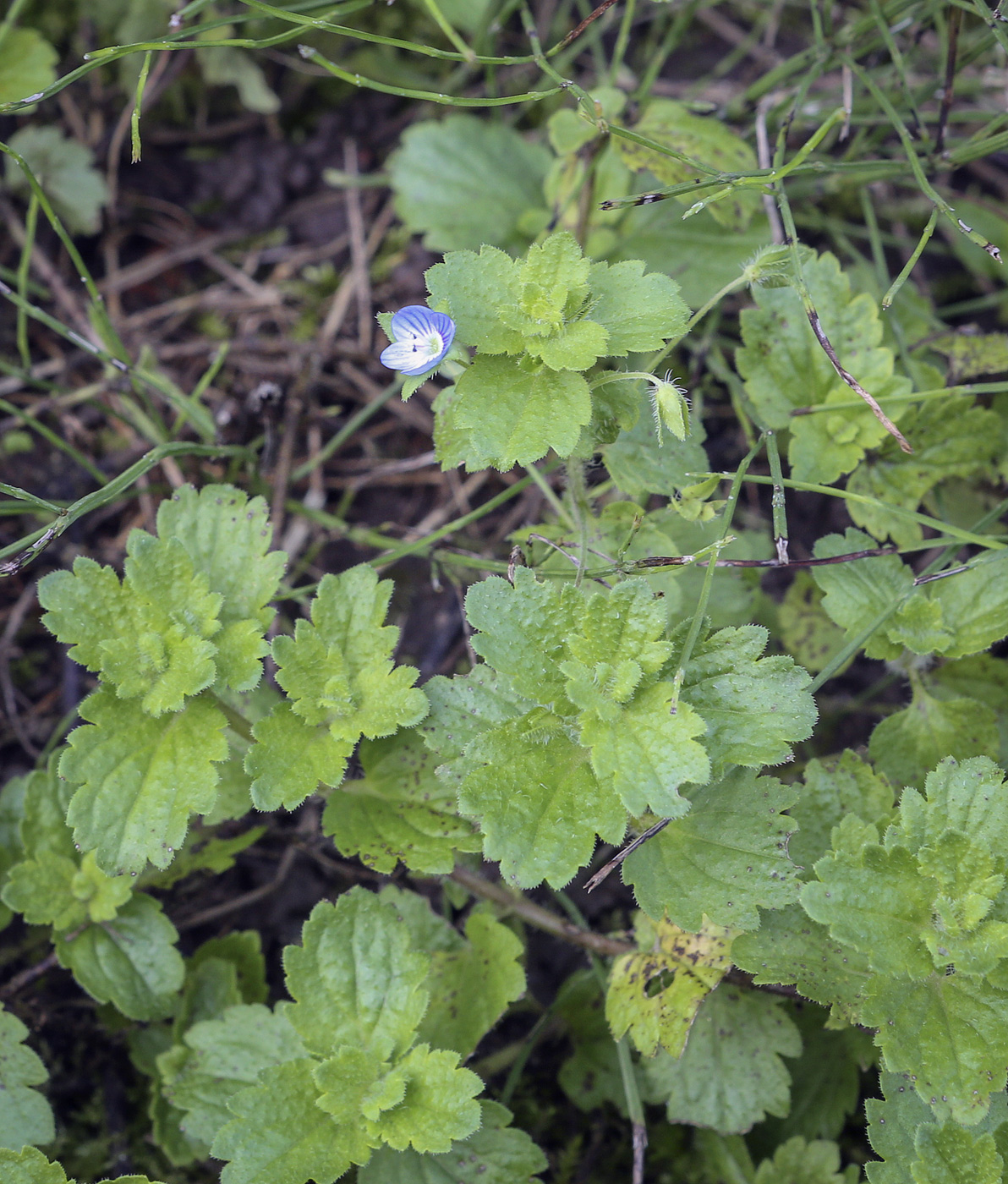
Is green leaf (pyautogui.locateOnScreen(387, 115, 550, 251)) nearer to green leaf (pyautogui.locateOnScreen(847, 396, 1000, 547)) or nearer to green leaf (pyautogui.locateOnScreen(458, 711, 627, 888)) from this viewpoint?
green leaf (pyautogui.locateOnScreen(847, 396, 1000, 547))

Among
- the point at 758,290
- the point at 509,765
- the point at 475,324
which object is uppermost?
the point at 475,324

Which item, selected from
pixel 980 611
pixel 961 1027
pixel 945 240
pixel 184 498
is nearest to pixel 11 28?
pixel 184 498

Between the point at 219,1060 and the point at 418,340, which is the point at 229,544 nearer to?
the point at 418,340

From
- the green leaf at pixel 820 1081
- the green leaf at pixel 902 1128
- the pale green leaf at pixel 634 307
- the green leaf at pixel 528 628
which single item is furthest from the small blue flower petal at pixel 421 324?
the green leaf at pixel 820 1081

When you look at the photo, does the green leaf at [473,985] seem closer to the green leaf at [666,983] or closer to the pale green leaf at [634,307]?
the green leaf at [666,983]

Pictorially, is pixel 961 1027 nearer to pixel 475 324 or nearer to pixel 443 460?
pixel 443 460

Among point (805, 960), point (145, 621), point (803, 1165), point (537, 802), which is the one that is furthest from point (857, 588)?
point (145, 621)
